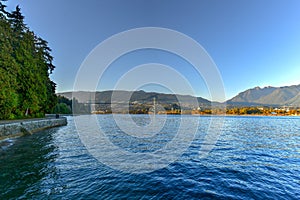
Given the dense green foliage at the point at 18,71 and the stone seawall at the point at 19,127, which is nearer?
the stone seawall at the point at 19,127

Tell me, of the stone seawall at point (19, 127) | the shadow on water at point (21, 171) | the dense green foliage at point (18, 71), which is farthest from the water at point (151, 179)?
the dense green foliage at point (18, 71)

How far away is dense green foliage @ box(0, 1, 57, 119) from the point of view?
23234 mm

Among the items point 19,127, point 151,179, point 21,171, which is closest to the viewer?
point 151,179

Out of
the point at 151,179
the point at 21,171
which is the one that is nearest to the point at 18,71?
Answer: the point at 21,171

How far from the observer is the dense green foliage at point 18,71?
2323 centimetres

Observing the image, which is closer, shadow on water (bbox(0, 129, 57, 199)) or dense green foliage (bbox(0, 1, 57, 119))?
shadow on water (bbox(0, 129, 57, 199))

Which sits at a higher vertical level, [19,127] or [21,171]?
[19,127]

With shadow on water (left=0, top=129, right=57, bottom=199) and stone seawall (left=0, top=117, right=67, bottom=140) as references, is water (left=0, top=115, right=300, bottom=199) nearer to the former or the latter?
shadow on water (left=0, top=129, right=57, bottom=199)

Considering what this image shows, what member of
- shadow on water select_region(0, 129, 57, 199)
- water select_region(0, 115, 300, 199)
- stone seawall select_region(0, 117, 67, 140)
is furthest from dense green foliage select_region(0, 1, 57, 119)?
water select_region(0, 115, 300, 199)

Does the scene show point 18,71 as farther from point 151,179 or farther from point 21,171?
point 151,179

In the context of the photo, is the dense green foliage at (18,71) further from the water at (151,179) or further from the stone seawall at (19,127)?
the water at (151,179)

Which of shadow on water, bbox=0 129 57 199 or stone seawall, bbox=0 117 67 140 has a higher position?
stone seawall, bbox=0 117 67 140

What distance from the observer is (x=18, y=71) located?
1017 inches

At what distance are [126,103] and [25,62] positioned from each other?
273 ft
